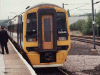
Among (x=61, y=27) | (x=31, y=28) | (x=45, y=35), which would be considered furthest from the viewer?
(x=61, y=27)

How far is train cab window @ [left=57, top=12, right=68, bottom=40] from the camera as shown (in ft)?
31.3

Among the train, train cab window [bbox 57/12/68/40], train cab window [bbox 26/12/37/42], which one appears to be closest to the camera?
the train

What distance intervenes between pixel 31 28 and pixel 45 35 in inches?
33.2

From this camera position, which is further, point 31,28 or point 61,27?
point 61,27

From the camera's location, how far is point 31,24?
31.1 ft

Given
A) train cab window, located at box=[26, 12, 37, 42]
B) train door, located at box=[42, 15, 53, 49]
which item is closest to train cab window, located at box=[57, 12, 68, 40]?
train door, located at box=[42, 15, 53, 49]

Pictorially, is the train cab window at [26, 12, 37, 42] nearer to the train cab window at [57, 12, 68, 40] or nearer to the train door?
the train door

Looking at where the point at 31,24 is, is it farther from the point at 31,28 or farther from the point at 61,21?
the point at 61,21

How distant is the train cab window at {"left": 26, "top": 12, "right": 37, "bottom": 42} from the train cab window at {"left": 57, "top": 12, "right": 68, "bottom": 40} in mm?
1107

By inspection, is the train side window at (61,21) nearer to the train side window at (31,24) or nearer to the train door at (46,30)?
the train door at (46,30)

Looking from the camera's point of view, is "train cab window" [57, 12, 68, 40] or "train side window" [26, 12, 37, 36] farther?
"train cab window" [57, 12, 68, 40]

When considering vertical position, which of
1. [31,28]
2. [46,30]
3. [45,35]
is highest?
[31,28]

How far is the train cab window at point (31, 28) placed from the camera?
9.36 meters

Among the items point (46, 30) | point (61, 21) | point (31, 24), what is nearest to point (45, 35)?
point (46, 30)
